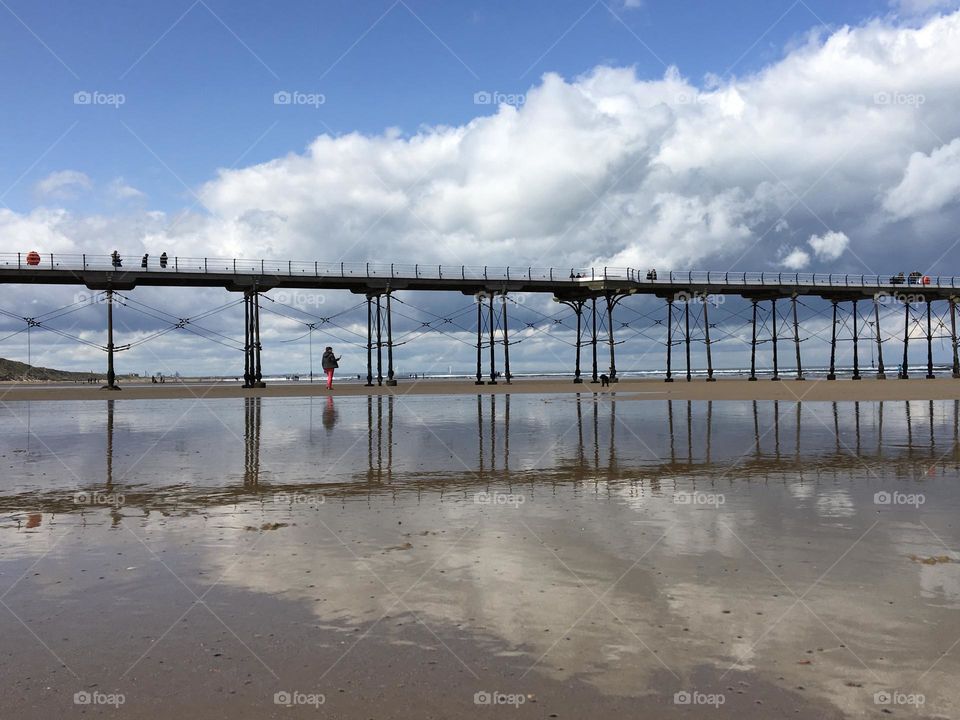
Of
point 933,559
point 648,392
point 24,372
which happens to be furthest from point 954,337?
point 24,372

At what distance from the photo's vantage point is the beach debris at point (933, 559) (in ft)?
19.3

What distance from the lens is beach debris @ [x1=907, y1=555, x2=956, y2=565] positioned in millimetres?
5879

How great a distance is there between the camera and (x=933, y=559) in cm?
596

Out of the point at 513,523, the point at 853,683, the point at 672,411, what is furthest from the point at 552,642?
the point at 672,411

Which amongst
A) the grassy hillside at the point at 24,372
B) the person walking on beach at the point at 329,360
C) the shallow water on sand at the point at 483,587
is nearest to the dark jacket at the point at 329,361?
the person walking on beach at the point at 329,360

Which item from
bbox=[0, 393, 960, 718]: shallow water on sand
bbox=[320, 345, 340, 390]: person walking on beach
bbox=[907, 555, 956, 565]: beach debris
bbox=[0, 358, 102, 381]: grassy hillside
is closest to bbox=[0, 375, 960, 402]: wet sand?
bbox=[320, 345, 340, 390]: person walking on beach

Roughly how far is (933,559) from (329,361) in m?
38.8

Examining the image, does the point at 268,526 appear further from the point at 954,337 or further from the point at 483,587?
the point at 954,337

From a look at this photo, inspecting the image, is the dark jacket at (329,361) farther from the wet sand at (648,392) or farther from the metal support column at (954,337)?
the metal support column at (954,337)

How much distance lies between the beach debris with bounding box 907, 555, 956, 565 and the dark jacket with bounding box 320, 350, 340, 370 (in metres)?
38.3

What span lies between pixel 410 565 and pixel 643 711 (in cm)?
290

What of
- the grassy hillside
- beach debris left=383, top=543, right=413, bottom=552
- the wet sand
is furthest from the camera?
the grassy hillside

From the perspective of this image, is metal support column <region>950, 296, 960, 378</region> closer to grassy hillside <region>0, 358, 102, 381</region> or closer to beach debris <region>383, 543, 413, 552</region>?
beach debris <region>383, 543, 413, 552</region>

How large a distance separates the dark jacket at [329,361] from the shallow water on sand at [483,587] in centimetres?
3006
